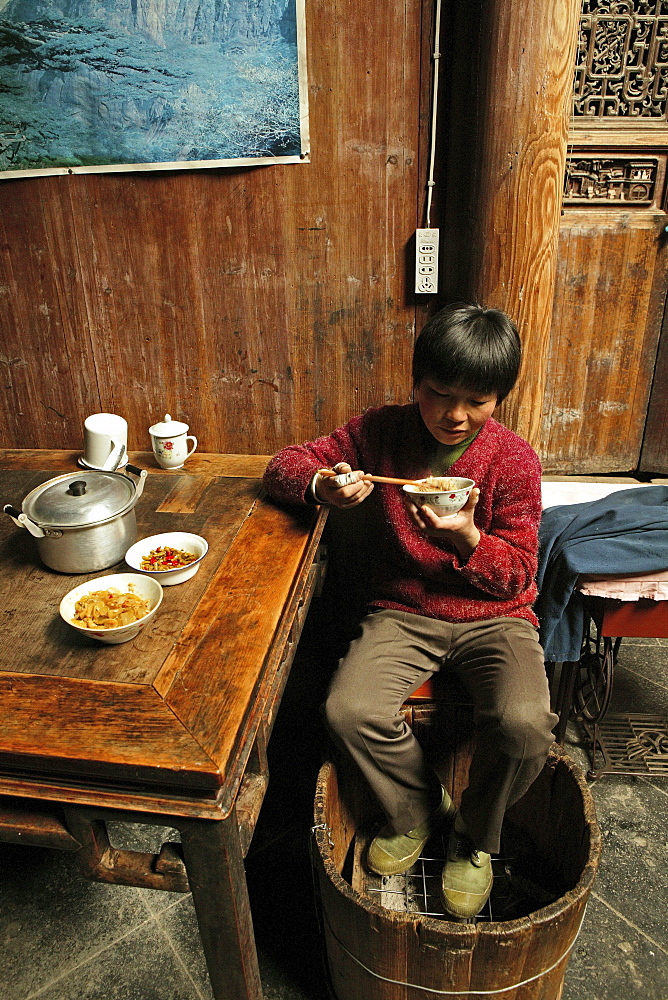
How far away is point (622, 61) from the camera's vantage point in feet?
8.93

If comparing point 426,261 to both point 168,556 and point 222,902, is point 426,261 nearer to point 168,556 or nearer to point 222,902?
point 168,556

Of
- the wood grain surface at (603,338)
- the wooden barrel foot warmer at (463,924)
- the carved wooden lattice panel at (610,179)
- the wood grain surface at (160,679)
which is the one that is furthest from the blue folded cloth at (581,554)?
the carved wooden lattice panel at (610,179)

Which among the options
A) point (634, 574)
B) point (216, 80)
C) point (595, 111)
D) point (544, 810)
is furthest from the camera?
point (595, 111)

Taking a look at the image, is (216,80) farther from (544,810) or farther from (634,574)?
(544,810)

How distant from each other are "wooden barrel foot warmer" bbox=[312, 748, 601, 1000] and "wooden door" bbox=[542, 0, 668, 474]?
185 cm

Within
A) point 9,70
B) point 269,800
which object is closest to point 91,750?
point 269,800

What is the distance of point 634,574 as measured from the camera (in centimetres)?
209

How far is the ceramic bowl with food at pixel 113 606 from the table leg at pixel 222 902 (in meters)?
0.45

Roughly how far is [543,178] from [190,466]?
163 cm

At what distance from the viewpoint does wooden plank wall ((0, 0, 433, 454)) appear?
2309 mm

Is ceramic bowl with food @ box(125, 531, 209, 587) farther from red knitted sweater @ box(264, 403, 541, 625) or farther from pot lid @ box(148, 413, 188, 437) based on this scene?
pot lid @ box(148, 413, 188, 437)

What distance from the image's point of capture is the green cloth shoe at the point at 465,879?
1780 mm

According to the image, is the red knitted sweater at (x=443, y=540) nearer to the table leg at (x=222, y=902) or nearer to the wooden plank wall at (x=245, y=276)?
the wooden plank wall at (x=245, y=276)

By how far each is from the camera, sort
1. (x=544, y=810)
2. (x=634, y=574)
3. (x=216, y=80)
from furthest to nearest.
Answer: (x=216, y=80), (x=634, y=574), (x=544, y=810)
